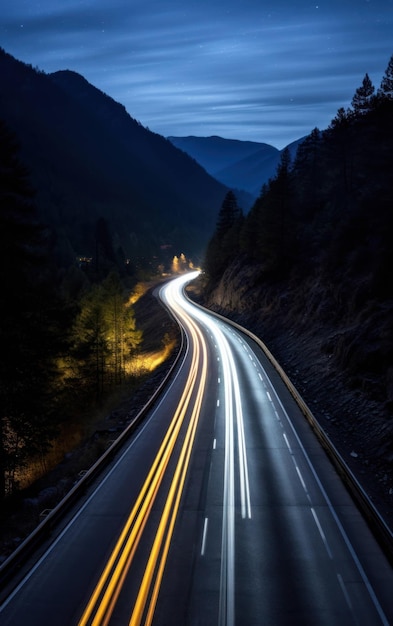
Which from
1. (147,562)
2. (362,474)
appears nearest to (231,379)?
(362,474)

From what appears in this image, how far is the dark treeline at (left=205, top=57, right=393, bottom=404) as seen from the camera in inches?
995

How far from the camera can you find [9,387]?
16.7 metres

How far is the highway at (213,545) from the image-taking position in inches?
356

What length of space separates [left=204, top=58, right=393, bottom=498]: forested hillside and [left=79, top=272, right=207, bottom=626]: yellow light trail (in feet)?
28.6

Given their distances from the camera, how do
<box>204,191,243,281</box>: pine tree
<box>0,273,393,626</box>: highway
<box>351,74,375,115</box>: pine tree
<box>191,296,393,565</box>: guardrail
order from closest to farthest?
1. <box>0,273,393,626</box>: highway
2. <box>191,296,393,565</box>: guardrail
3. <box>351,74,375,115</box>: pine tree
4. <box>204,191,243,281</box>: pine tree

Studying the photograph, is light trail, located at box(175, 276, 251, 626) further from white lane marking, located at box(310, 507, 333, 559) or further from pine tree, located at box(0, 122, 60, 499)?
pine tree, located at box(0, 122, 60, 499)

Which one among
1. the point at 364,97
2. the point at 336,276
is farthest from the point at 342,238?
the point at 364,97

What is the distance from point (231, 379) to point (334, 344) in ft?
26.9

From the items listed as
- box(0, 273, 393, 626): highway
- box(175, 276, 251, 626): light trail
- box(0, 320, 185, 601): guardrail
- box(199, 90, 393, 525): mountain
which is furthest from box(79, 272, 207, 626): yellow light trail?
box(199, 90, 393, 525): mountain

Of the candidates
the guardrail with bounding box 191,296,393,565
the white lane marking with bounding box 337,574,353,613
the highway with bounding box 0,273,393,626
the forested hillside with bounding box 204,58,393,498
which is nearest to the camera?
the highway with bounding box 0,273,393,626

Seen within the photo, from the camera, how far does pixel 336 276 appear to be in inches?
1320

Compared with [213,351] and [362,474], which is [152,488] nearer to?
[362,474]

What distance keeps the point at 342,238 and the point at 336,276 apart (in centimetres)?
432

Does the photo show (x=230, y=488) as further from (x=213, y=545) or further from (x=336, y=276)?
(x=336, y=276)
